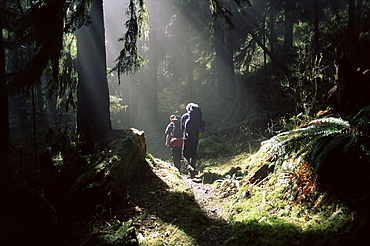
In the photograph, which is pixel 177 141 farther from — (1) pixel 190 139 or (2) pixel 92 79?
(2) pixel 92 79

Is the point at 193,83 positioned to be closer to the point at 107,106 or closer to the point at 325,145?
the point at 107,106

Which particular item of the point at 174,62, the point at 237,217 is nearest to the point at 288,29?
the point at 174,62

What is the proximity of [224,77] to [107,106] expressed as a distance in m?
13.5

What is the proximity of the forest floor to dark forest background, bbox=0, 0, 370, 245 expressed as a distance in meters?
1.62

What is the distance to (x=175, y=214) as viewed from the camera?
14.4 feet

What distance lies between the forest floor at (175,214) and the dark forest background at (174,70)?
162 cm

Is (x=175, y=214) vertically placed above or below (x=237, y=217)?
below

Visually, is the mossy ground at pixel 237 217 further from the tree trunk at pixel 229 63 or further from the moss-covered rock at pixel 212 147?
the tree trunk at pixel 229 63

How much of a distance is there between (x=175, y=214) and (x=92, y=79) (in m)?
4.32

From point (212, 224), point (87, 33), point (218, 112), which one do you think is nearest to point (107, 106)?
point (87, 33)

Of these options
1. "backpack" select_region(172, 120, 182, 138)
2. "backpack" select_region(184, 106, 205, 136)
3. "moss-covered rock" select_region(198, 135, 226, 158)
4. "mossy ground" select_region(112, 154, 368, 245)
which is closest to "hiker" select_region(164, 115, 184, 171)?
"backpack" select_region(172, 120, 182, 138)

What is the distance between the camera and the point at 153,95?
23.0 meters

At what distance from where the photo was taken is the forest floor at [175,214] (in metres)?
3.53

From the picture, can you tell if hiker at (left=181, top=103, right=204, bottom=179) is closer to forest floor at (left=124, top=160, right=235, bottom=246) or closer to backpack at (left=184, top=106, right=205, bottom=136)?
backpack at (left=184, top=106, right=205, bottom=136)
